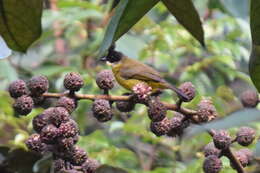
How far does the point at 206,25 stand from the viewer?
7.42 feet

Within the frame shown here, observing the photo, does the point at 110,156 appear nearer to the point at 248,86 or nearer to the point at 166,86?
the point at 166,86

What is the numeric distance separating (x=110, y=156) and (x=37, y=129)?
0.75 m

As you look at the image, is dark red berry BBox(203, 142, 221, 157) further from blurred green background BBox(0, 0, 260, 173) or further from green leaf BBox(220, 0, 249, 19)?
blurred green background BBox(0, 0, 260, 173)

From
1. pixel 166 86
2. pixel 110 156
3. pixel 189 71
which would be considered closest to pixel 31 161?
pixel 166 86

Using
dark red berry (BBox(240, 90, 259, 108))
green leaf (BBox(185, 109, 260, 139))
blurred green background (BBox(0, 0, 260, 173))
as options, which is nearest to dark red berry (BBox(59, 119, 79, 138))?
green leaf (BBox(185, 109, 260, 139))

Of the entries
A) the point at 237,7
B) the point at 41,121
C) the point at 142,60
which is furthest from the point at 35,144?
the point at 142,60

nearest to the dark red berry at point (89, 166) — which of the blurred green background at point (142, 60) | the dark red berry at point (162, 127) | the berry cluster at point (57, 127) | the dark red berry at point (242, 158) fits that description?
the berry cluster at point (57, 127)

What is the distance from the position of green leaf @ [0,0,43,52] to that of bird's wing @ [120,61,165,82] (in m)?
0.36

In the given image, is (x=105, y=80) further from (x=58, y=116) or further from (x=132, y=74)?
(x=132, y=74)

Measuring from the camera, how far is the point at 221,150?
2.63 ft

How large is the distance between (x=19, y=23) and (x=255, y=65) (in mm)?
321

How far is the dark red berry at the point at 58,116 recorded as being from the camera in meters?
0.78

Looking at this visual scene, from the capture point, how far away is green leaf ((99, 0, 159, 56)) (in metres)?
0.71

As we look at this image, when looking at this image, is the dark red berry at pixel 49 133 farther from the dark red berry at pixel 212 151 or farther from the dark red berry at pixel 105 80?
the dark red berry at pixel 212 151
